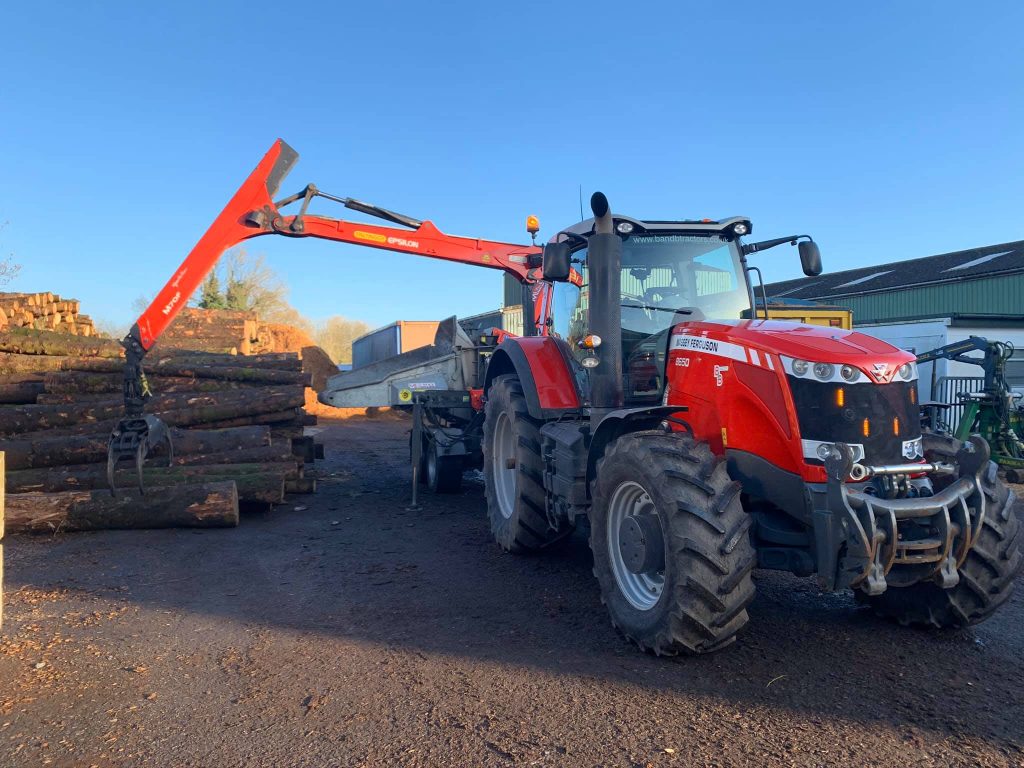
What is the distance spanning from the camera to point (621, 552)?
4680 mm

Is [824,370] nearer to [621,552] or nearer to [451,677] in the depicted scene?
[621,552]

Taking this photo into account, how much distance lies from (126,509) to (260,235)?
3.01 metres

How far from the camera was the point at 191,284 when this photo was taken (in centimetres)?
736

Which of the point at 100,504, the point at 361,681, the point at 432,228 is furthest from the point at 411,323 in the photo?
the point at 361,681

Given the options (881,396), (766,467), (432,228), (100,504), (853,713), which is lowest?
(853,713)

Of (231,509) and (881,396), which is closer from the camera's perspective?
(881,396)

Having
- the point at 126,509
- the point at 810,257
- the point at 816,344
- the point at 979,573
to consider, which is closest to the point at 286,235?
the point at 126,509

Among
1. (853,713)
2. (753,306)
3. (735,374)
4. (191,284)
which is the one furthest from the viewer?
(191,284)

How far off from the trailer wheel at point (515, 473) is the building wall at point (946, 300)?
19.5 m

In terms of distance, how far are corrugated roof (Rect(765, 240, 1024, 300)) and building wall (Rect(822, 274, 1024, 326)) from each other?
0.24 m

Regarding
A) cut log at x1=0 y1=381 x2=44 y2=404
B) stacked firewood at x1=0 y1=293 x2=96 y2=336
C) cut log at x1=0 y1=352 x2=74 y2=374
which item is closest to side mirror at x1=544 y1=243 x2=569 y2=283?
cut log at x1=0 y1=352 x2=74 y2=374

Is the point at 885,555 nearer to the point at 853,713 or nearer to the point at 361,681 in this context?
the point at 853,713

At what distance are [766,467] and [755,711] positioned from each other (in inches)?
48.5

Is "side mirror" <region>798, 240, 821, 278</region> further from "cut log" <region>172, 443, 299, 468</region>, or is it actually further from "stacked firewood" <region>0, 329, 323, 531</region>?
"cut log" <region>172, 443, 299, 468</region>
